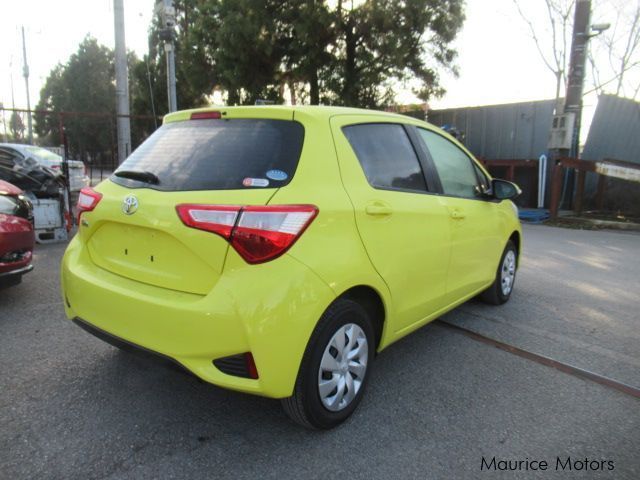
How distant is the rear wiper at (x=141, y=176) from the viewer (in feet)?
8.52

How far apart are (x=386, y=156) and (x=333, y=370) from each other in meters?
1.31

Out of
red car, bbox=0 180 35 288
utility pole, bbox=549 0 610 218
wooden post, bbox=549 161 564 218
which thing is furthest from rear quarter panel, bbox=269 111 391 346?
utility pole, bbox=549 0 610 218

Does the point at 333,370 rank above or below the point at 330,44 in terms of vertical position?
below

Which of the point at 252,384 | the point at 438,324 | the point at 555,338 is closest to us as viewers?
the point at 252,384

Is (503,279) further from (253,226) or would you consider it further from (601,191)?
(601,191)

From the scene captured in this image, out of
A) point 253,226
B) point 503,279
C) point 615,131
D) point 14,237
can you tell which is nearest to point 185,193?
point 253,226

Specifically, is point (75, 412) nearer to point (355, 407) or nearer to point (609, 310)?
point (355, 407)

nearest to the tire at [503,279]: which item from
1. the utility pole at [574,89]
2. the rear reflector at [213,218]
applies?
the rear reflector at [213,218]

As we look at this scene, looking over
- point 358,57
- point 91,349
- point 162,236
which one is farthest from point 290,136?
point 358,57

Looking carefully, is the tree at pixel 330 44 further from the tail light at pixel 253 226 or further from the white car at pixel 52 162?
the tail light at pixel 253 226

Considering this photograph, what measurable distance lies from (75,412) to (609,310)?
4.61 m

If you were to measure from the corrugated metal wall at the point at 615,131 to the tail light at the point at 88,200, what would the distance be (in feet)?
43.3

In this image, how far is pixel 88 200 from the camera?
2.87 meters

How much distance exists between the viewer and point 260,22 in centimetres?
1491
